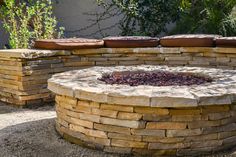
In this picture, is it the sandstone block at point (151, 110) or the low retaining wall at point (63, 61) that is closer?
the sandstone block at point (151, 110)

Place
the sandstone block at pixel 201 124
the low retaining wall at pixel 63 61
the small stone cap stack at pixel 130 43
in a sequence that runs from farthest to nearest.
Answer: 1. the small stone cap stack at pixel 130 43
2. the low retaining wall at pixel 63 61
3. the sandstone block at pixel 201 124

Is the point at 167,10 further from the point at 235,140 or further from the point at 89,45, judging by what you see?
the point at 235,140

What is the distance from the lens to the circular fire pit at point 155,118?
285 cm

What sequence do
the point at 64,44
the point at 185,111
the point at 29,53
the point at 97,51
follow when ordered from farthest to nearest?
the point at 97,51 → the point at 64,44 → the point at 29,53 → the point at 185,111

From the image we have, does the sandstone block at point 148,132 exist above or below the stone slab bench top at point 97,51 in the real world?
below

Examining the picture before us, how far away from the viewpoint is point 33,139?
134 inches

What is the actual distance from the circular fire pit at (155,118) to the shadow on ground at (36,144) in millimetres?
128

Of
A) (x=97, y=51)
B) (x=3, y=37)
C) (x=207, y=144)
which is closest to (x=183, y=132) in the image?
(x=207, y=144)

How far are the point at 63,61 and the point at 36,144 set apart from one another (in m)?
1.96

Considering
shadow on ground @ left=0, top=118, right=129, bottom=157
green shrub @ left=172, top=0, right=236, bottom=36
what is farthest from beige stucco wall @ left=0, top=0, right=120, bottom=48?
shadow on ground @ left=0, top=118, right=129, bottom=157

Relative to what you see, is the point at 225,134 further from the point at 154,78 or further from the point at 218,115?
the point at 154,78

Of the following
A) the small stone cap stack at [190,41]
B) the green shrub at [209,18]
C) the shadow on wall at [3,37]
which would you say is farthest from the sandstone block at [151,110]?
the shadow on wall at [3,37]

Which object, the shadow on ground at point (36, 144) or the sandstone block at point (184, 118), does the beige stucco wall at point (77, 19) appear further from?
the sandstone block at point (184, 118)

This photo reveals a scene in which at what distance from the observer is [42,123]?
155 inches
